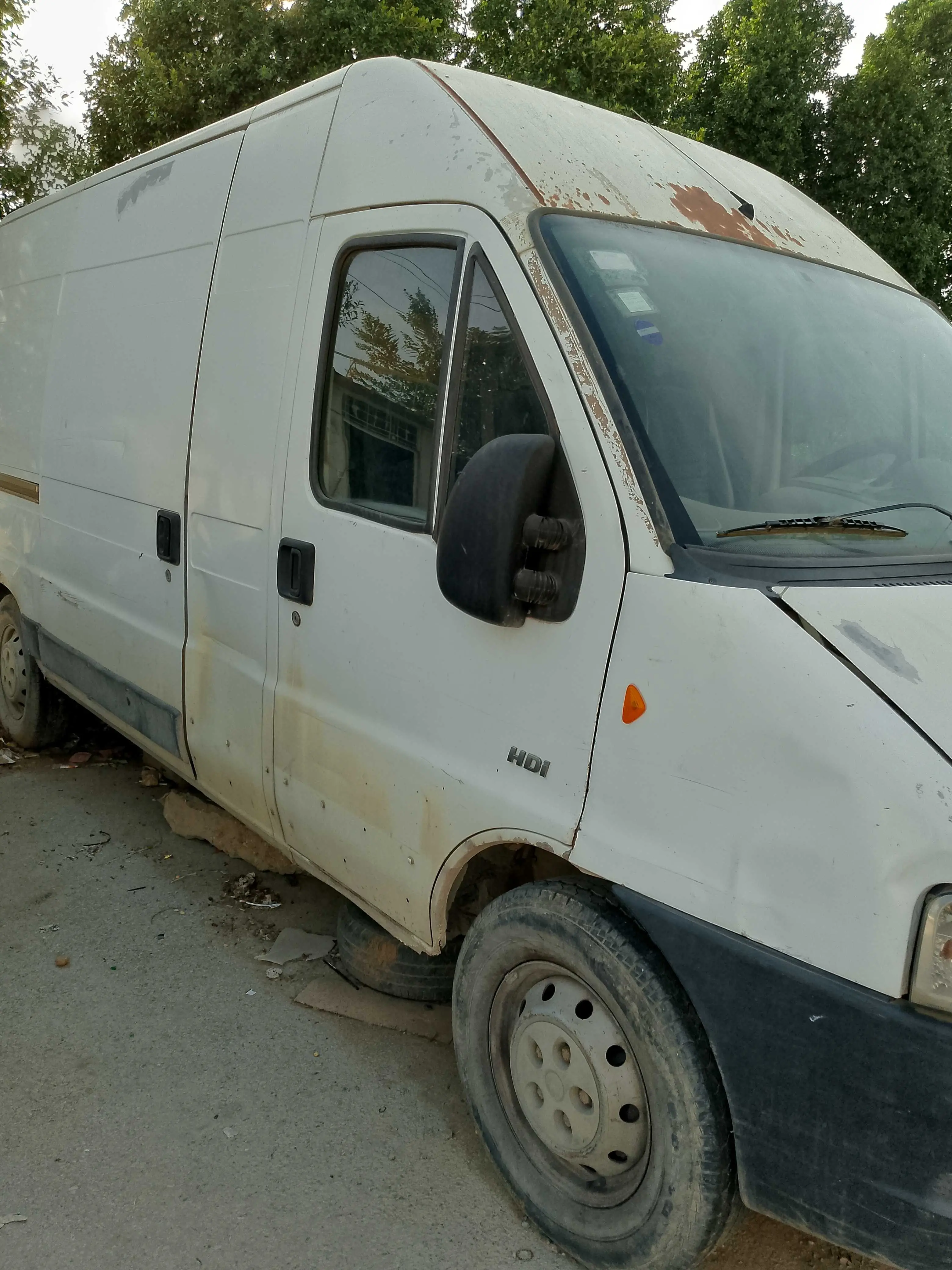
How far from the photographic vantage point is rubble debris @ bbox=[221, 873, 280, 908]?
161 inches

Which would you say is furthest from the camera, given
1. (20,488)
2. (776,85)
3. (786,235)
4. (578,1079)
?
(776,85)

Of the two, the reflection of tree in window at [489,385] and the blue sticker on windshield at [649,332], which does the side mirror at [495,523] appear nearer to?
the reflection of tree in window at [489,385]

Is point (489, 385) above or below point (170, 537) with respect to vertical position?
above

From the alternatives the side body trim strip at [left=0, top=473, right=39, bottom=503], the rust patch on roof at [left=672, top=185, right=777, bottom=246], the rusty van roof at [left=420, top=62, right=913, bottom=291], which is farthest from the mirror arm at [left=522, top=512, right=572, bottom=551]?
the side body trim strip at [left=0, top=473, right=39, bottom=503]

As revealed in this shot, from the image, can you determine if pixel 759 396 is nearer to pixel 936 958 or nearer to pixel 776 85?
pixel 936 958

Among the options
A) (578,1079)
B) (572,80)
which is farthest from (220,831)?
(572,80)

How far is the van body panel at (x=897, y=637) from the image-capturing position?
1830mm

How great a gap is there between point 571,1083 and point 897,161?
1947cm

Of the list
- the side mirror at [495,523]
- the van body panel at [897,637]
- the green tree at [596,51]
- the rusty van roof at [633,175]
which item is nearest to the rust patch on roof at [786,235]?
the rusty van roof at [633,175]

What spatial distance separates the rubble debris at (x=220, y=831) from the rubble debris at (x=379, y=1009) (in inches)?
29.9

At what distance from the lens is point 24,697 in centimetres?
549

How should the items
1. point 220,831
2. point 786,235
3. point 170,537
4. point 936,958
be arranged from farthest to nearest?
point 220,831 → point 170,537 → point 786,235 → point 936,958

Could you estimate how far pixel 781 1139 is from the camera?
6.38 ft

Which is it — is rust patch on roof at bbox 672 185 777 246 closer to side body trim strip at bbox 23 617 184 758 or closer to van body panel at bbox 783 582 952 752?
van body panel at bbox 783 582 952 752
